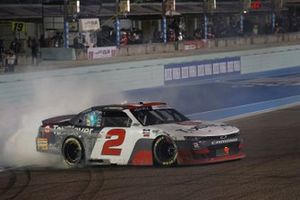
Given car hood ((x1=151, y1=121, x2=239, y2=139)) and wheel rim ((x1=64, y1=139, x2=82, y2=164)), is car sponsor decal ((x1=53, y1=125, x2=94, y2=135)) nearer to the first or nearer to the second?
wheel rim ((x1=64, y1=139, x2=82, y2=164))

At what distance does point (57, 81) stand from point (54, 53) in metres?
19.4

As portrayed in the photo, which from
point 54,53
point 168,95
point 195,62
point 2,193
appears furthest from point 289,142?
point 54,53

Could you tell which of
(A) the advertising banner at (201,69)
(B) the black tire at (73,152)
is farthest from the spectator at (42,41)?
(B) the black tire at (73,152)

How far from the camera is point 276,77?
1395 inches

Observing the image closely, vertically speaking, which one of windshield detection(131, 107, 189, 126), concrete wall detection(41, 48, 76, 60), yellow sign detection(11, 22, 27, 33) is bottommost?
windshield detection(131, 107, 189, 126)

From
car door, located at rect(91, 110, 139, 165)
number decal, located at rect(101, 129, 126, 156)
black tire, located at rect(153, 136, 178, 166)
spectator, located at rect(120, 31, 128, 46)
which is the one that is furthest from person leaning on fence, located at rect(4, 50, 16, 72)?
black tire, located at rect(153, 136, 178, 166)

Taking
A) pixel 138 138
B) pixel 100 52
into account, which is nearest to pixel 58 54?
pixel 100 52

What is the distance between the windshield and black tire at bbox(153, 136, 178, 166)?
56 centimetres

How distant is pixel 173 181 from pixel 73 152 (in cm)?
294

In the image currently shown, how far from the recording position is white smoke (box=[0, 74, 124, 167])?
500 inches

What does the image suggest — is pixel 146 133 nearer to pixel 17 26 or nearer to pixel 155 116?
pixel 155 116

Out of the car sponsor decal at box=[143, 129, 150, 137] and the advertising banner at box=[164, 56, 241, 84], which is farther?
the advertising banner at box=[164, 56, 241, 84]

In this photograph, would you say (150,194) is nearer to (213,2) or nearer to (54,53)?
(54,53)

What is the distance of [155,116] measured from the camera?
11.2m
